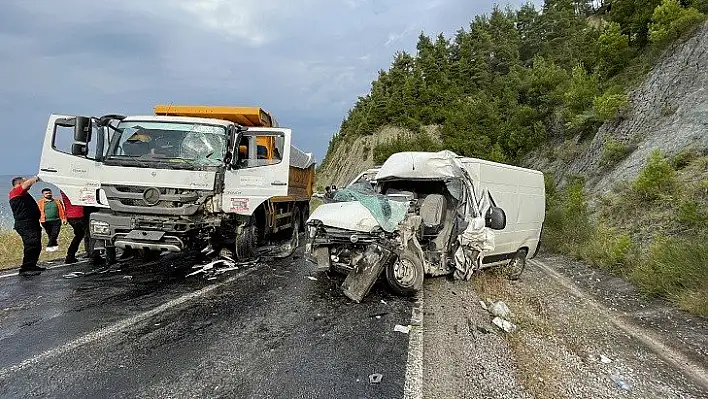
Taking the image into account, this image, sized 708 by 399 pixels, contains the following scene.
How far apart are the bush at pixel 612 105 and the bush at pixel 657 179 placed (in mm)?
6972

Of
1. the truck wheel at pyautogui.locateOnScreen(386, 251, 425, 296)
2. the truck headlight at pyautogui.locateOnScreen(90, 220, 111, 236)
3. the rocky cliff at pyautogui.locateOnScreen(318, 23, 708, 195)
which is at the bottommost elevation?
the truck wheel at pyautogui.locateOnScreen(386, 251, 425, 296)

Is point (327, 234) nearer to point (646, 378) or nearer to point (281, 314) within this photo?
point (281, 314)

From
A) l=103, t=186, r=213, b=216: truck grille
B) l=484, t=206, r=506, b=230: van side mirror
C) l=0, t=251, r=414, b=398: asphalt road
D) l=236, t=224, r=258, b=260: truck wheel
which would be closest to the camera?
l=0, t=251, r=414, b=398: asphalt road

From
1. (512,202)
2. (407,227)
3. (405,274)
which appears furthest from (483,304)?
(512,202)

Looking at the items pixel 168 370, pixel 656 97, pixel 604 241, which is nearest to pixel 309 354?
pixel 168 370

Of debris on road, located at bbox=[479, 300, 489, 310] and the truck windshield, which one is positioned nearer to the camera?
debris on road, located at bbox=[479, 300, 489, 310]

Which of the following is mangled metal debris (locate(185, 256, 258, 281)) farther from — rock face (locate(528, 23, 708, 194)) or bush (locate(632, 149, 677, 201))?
rock face (locate(528, 23, 708, 194))

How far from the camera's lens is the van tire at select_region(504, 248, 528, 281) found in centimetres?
935

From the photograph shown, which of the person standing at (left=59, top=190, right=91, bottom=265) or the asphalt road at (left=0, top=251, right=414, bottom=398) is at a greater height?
the person standing at (left=59, top=190, right=91, bottom=265)

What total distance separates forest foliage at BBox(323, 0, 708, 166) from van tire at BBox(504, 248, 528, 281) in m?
11.2

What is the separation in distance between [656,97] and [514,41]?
37322mm

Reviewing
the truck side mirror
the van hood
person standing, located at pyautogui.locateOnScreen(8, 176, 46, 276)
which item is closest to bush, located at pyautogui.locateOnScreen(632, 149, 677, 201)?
the van hood

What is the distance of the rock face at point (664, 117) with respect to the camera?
544 inches

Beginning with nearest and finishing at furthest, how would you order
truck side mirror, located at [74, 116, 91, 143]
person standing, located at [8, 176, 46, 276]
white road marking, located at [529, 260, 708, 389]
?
white road marking, located at [529, 260, 708, 389]
truck side mirror, located at [74, 116, 91, 143]
person standing, located at [8, 176, 46, 276]
